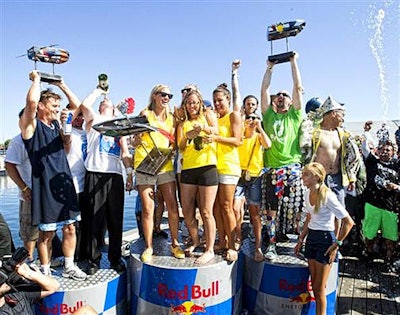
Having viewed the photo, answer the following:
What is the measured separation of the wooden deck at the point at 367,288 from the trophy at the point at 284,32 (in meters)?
2.68

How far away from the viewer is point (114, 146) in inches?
123

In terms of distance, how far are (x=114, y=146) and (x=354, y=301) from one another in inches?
120

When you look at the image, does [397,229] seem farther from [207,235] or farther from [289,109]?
[207,235]

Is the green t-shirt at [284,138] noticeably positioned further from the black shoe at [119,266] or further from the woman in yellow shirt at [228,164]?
the black shoe at [119,266]

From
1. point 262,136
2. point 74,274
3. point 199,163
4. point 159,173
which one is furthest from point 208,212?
point 74,274

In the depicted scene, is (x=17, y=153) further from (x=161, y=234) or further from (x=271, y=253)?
(x=271, y=253)

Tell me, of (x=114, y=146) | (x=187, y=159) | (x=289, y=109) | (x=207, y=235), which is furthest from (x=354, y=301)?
(x=114, y=146)

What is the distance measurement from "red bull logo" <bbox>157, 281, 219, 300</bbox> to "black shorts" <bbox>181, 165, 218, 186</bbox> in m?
0.89

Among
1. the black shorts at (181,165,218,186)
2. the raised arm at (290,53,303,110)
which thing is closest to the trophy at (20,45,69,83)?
the black shorts at (181,165,218,186)

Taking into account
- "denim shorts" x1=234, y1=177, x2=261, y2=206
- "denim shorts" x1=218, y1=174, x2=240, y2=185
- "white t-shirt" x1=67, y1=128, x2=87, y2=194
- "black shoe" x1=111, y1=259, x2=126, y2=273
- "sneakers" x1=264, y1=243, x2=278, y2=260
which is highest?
"white t-shirt" x1=67, y1=128, x2=87, y2=194

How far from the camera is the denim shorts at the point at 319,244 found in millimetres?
2799

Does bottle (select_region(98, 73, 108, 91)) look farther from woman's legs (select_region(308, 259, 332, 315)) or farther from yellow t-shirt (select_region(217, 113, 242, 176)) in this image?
woman's legs (select_region(308, 259, 332, 315))

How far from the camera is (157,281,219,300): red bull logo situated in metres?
2.80

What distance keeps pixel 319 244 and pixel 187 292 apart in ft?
3.95
